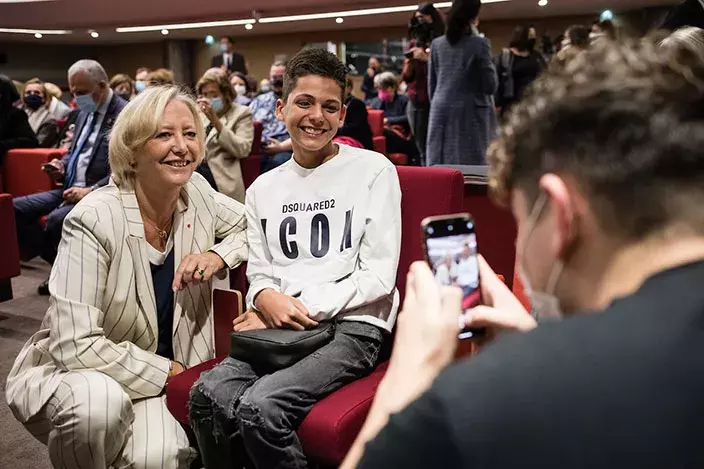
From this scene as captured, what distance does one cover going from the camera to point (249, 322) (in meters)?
1.90

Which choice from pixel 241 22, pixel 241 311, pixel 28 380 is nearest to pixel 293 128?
pixel 241 311

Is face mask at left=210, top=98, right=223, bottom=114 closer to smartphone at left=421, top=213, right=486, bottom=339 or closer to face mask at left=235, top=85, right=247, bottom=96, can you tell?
face mask at left=235, top=85, right=247, bottom=96

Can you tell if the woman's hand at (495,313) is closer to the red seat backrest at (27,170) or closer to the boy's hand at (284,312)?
the boy's hand at (284,312)

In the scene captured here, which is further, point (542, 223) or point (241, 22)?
point (241, 22)

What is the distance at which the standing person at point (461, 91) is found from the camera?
3.79 metres

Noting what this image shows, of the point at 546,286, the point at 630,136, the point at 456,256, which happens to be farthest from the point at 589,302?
the point at 456,256

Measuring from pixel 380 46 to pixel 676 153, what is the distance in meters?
13.9

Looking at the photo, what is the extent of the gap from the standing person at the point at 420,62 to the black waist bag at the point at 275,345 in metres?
3.08

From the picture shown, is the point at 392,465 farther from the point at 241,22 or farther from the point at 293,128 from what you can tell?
the point at 241,22

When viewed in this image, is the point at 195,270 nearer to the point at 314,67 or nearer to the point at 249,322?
the point at 249,322

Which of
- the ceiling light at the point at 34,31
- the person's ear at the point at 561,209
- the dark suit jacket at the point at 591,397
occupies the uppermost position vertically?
the ceiling light at the point at 34,31

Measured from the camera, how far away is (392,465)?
22.5 inches

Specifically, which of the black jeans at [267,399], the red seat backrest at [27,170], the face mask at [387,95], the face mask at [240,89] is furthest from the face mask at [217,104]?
the face mask at [387,95]

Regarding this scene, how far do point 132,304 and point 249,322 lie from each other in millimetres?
322
